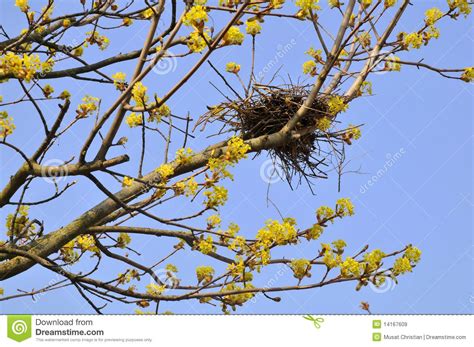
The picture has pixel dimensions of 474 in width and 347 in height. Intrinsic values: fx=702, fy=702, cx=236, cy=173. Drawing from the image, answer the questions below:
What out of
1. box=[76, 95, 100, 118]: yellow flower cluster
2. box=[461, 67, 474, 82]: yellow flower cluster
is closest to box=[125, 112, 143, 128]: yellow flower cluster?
box=[76, 95, 100, 118]: yellow flower cluster

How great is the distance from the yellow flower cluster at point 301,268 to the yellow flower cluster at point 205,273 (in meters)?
0.55

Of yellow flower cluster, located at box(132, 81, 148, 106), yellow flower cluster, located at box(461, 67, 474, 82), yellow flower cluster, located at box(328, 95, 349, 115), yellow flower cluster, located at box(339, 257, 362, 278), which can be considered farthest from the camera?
yellow flower cluster, located at box(461, 67, 474, 82)

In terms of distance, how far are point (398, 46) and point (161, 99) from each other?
83.5 inches

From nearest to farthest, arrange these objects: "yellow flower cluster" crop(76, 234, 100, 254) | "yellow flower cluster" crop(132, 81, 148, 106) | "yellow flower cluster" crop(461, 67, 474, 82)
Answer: "yellow flower cluster" crop(132, 81, 148, 106) < "yellow flower cluster" crop(76, 234, 100, 254) < "yellow flower cluster" crop(461, 67, 474, 82)

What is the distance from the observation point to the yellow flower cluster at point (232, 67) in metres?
5.14

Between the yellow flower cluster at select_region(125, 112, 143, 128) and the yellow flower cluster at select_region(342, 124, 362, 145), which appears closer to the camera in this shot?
the yellow flower cluster at select_region(125, 112, 143, 128)

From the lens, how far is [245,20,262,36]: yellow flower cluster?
469cm

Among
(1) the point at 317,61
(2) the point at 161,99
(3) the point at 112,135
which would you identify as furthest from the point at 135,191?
(1) the point at 317,61

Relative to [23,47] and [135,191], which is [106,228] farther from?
[23,47]

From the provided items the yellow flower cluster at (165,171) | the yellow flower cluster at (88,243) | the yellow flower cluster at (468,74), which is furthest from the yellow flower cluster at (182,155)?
the yellow flower cluster at (468,74)

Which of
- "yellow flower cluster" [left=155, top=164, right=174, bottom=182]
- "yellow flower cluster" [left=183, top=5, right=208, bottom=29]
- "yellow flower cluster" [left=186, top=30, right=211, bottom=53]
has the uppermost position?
"yellow flower cluster" [left=183, top=5, right=208, bottom=29]

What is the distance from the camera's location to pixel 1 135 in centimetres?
492

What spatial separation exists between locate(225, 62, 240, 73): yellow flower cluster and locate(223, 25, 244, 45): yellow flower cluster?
1.12 m
